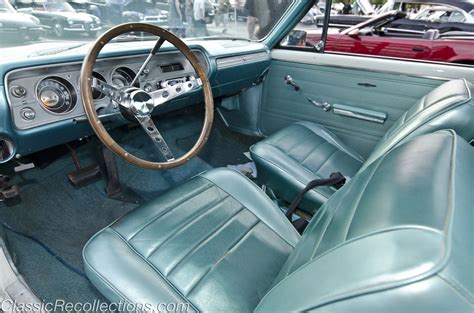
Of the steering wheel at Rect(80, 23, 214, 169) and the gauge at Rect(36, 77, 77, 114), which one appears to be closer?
the steering wheel at Rect(80, 23, 214, 169)

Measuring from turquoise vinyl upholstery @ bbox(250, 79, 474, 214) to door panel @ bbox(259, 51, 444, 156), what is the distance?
187 mm

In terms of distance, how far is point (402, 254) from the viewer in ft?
1.22

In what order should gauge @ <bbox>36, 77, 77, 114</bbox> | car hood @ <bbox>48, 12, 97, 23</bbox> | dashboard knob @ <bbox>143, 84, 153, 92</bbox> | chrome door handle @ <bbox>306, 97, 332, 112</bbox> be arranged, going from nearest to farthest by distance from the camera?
gauge @ <bbox>36, 77, 77, 114</bbox> → car hood @ <bbox>48, 12, 97, 23</bbox> → dashboard knob @ <bbox>143, 84, 153, 92</bbox> → chrome door handle @ <bbox>306, 97, 332, 112</bbox>

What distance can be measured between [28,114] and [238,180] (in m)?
0.81

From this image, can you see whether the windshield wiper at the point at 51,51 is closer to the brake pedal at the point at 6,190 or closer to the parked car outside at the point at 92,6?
the parked car outside at the point at 92,6

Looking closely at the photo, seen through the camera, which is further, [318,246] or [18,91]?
[18,91]

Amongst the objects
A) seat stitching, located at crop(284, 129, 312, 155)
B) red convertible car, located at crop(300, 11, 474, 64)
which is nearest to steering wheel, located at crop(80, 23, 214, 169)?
seat stitching, located at crop(284, 129, 312, 155)

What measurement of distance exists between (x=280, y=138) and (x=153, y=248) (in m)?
0.98

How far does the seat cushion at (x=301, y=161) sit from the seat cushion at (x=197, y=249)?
265 millimetres

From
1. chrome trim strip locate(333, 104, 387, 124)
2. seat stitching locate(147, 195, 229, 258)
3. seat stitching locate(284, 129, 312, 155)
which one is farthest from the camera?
chrome trim strip locate(333, 104, 387, 124)

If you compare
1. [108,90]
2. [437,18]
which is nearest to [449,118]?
[108,90]

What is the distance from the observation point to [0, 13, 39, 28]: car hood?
1.19 m

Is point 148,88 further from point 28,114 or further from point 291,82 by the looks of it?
point 291,82

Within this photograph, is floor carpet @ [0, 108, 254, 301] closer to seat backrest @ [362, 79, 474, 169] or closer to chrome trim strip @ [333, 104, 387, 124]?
chrome trim strip @ [333, 104, 387, 124]
